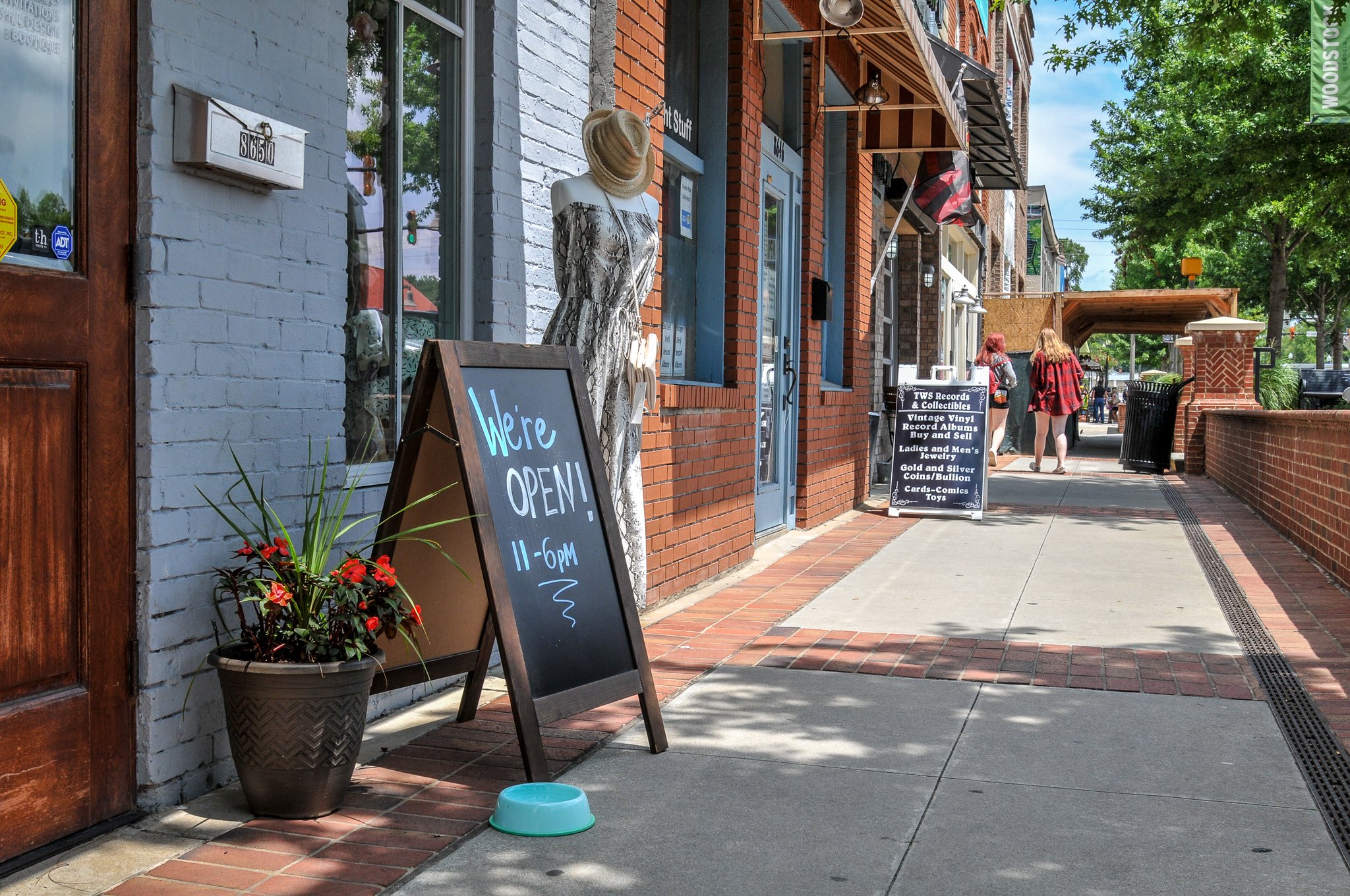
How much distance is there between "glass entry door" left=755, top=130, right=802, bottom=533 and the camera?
31.3 ft

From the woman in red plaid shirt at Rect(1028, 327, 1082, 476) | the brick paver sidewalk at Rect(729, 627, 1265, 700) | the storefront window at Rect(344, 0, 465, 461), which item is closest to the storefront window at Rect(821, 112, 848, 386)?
the woman in red plaid shirt at Rect(1028, 327, 1082, 476)

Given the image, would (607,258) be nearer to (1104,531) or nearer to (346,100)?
(346,100)

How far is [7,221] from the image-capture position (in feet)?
10.4

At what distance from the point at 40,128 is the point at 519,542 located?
1.76 metres

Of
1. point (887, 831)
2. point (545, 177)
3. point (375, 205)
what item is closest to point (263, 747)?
point (887, 831)

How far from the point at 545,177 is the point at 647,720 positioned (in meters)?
2.56

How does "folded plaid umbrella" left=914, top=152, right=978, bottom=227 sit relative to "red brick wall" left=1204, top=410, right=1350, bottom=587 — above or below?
above

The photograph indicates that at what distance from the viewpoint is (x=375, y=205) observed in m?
4.84

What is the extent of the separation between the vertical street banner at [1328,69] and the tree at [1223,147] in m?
0.48

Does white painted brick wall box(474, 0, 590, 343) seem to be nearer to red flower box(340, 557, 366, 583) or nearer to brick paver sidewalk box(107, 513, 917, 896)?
brick paver sidewalk box(107, 513, 917, 896)

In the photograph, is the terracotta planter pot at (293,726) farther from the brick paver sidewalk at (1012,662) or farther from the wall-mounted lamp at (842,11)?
the wall-mounted lamp at (842,11)

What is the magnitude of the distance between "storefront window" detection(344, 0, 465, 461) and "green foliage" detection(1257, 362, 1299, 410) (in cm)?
1636

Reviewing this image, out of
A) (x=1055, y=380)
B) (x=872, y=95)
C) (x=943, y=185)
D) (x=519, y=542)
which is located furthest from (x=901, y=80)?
(x=1055, y=380)

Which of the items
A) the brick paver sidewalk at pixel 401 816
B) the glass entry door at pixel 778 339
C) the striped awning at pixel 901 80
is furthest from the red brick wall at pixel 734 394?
the brick paver sidewalk at pixel 401 816
